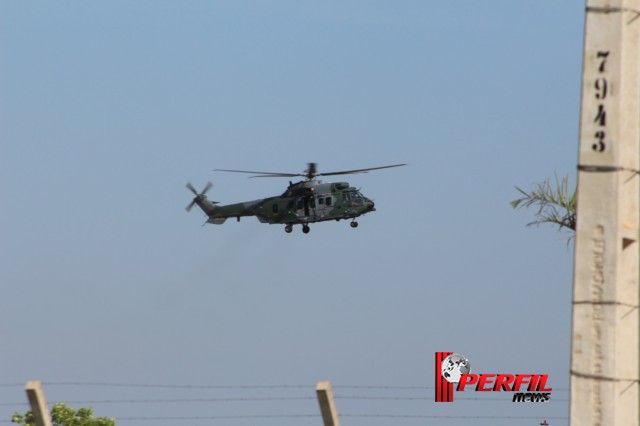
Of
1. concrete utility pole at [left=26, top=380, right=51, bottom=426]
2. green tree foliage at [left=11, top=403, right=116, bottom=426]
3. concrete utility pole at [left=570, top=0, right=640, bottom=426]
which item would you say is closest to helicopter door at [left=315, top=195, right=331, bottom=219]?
green tree foliage at [left=11, top=403, right=116, bottom=426]

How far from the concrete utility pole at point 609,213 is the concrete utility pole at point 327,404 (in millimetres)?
3156

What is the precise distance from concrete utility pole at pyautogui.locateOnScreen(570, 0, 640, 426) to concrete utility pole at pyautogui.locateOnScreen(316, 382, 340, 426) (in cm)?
316

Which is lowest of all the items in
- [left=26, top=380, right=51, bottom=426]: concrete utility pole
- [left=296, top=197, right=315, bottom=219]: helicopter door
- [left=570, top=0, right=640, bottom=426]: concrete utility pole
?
[left=26, top=380, right=51, bottom=426]: concrete utility pole

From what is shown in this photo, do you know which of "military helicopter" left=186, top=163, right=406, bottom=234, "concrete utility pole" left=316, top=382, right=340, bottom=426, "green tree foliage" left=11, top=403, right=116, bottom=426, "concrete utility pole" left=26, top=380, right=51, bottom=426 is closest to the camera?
"concrete utility pole" left=316, top=382, right=340, bottom=426

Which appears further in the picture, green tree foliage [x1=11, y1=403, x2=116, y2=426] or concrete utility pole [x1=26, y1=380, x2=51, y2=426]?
green tree foliage [x1=11, y1=403, x2=116, y2=426]

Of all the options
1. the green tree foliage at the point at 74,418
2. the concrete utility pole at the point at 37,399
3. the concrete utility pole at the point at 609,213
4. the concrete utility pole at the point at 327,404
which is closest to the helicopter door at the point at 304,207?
the green tree foliage at the point at 74,418

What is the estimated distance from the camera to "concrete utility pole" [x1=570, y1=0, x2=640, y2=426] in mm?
12062

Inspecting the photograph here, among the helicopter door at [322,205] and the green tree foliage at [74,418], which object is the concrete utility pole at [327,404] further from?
the helicopter door at [322,205]

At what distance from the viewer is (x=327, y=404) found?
14555mm

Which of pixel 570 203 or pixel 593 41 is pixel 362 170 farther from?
pixel 593 41

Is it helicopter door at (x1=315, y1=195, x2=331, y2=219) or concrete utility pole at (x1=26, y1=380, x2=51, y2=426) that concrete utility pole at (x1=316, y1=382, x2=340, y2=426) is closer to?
concrete utility pole at (x1=26, y1=380, x2=51, y2=426)

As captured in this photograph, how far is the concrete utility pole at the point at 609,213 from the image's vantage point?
12.1 metres

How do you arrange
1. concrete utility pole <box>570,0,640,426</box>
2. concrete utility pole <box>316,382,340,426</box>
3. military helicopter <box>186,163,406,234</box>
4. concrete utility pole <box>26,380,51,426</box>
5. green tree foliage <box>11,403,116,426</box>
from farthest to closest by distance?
military helicopter <box>186,163,406,234</box> < green tree foliage <box>11,403,116,426</box> < concrete utility pole <box>26,380,51,426</box> < concrete utility pole <box>316,382,340,426</box> < concrete utility pole <box>570,0,640,426</box>

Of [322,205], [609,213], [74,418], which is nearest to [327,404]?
[609,213]
